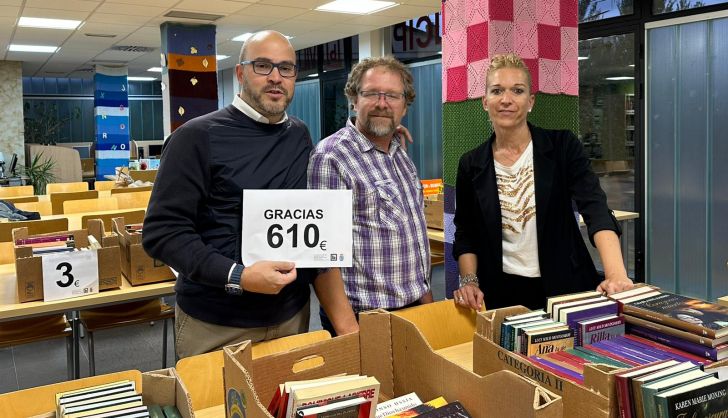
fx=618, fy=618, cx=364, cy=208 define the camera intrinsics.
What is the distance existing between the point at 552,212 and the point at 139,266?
2166 mm

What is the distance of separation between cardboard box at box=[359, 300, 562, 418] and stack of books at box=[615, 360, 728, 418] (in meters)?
0.17

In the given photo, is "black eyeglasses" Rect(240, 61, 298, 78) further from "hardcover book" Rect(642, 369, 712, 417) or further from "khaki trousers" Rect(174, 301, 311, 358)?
"hardcover book" Rect(642, 369, 712, 417)

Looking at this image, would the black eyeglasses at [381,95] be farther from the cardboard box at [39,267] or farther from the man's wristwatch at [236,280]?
the cardboard box at [39,267]

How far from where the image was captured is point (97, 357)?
4500 millimetres

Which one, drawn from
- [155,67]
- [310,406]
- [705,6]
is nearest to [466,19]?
[310,406]

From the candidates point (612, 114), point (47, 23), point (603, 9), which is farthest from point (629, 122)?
point (47, 23)

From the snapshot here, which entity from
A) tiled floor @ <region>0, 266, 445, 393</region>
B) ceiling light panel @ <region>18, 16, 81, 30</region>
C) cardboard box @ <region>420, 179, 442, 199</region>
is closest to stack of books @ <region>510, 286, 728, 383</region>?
tiled floor @ <region>0, 266, 445, 393</region>

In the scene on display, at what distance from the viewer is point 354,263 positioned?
6.70 ft

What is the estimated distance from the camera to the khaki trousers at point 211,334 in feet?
6.20

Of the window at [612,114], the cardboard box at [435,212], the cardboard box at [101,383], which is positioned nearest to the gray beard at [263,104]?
the cardboard box at [101,383]

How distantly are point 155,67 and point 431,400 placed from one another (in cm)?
1304

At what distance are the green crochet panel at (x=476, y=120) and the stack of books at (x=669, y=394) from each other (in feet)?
6.20

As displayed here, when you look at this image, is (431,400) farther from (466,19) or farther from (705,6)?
(705,6)

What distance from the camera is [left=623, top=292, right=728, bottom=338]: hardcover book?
1373mm
